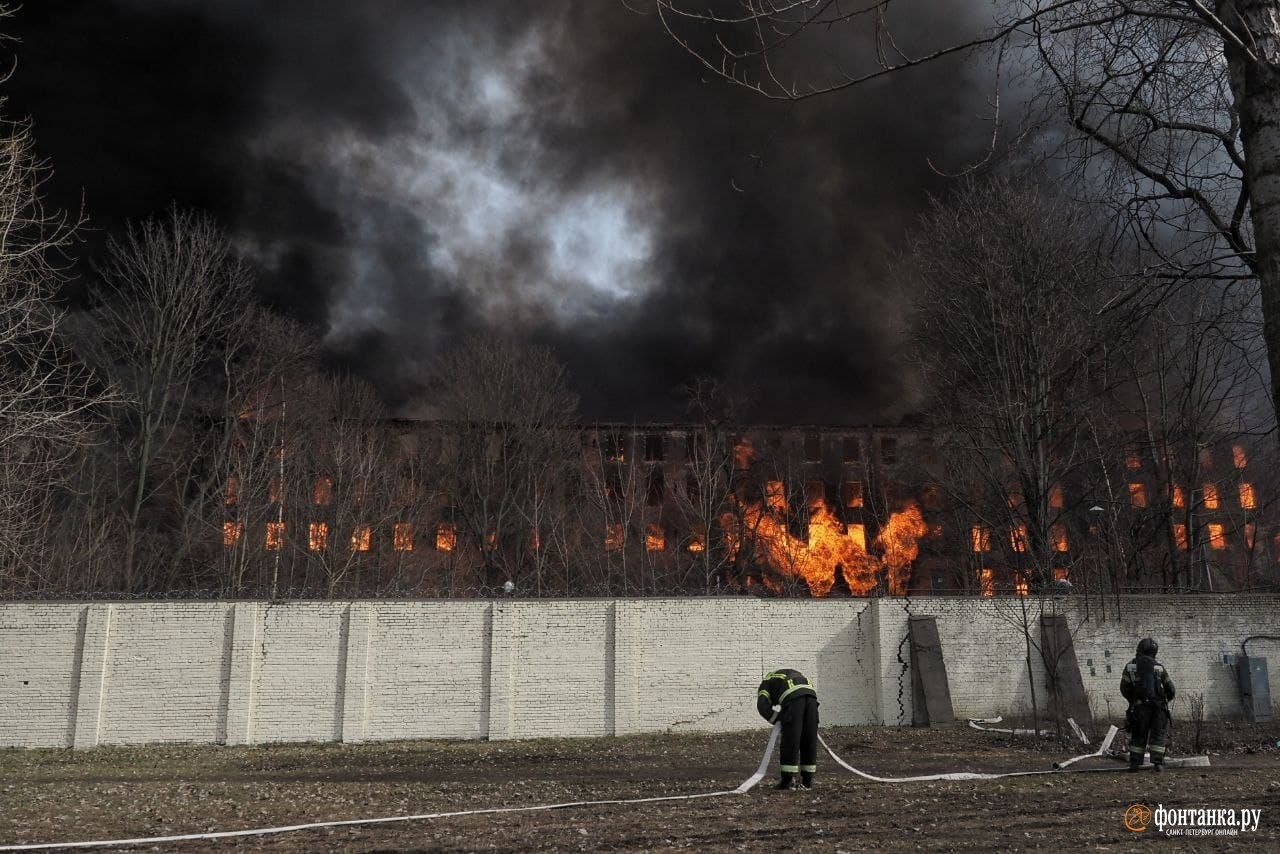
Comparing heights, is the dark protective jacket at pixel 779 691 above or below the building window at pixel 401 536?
below

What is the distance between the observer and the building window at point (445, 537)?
135ft

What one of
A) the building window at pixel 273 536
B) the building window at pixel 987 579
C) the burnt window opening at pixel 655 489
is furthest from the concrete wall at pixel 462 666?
the burnt window opening at pixel 655 489

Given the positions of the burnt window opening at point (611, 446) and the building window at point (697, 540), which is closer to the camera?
the building window at point (697, 540)

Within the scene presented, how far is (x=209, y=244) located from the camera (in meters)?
33.6

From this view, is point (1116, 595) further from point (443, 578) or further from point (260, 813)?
point (443, 578)

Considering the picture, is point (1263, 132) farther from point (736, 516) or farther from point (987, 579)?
point (987, 579)

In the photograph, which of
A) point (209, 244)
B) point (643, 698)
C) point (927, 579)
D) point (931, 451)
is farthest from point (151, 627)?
point (927, 579)

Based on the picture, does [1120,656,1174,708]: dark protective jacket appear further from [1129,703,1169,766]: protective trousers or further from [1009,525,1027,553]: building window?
[1009,525,1027,553]: building window

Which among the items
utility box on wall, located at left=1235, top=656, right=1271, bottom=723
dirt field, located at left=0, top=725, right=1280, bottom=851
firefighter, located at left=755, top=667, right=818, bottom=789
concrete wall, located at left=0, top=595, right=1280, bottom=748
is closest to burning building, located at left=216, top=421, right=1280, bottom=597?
utility box on wall, located at left=1235, top=656, right=1271, bottom=723

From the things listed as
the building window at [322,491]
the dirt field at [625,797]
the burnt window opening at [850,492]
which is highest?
the burnt window opening at [850,492]

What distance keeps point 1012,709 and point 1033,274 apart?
1158cm

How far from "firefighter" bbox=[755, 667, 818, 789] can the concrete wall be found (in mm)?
10135

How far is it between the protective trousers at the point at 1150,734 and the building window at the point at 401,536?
100 ft

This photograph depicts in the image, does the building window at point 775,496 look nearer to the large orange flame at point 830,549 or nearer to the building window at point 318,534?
the large orange flame at point 830,549
